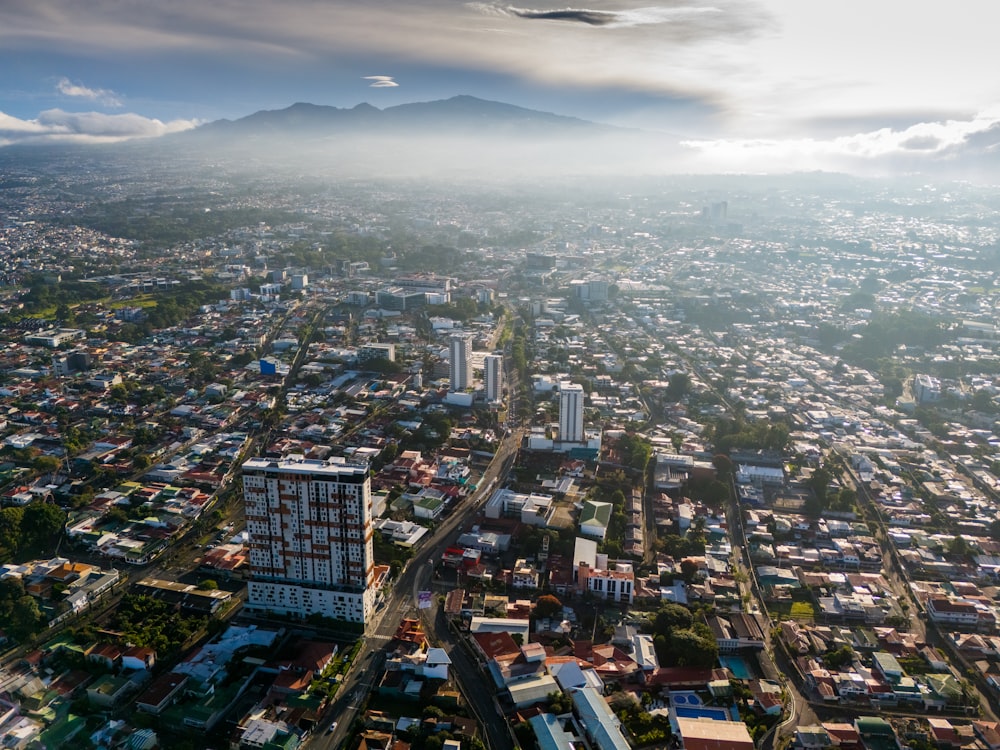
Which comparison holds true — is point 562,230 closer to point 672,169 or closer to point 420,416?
point 420,416

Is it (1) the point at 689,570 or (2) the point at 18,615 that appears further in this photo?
(1) the point at 689,570

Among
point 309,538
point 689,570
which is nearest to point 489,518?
point 689,570

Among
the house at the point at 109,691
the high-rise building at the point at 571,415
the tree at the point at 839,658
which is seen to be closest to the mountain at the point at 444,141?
the high-rise building at the point at 571,415

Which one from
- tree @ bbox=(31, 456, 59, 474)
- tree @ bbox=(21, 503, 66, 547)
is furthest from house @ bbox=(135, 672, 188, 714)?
tree @ bbox=(31, 456, 59, 474)

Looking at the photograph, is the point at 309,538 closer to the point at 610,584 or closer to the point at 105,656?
the point at 105,656

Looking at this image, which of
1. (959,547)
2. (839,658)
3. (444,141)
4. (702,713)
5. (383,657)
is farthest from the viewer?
(444,141)
